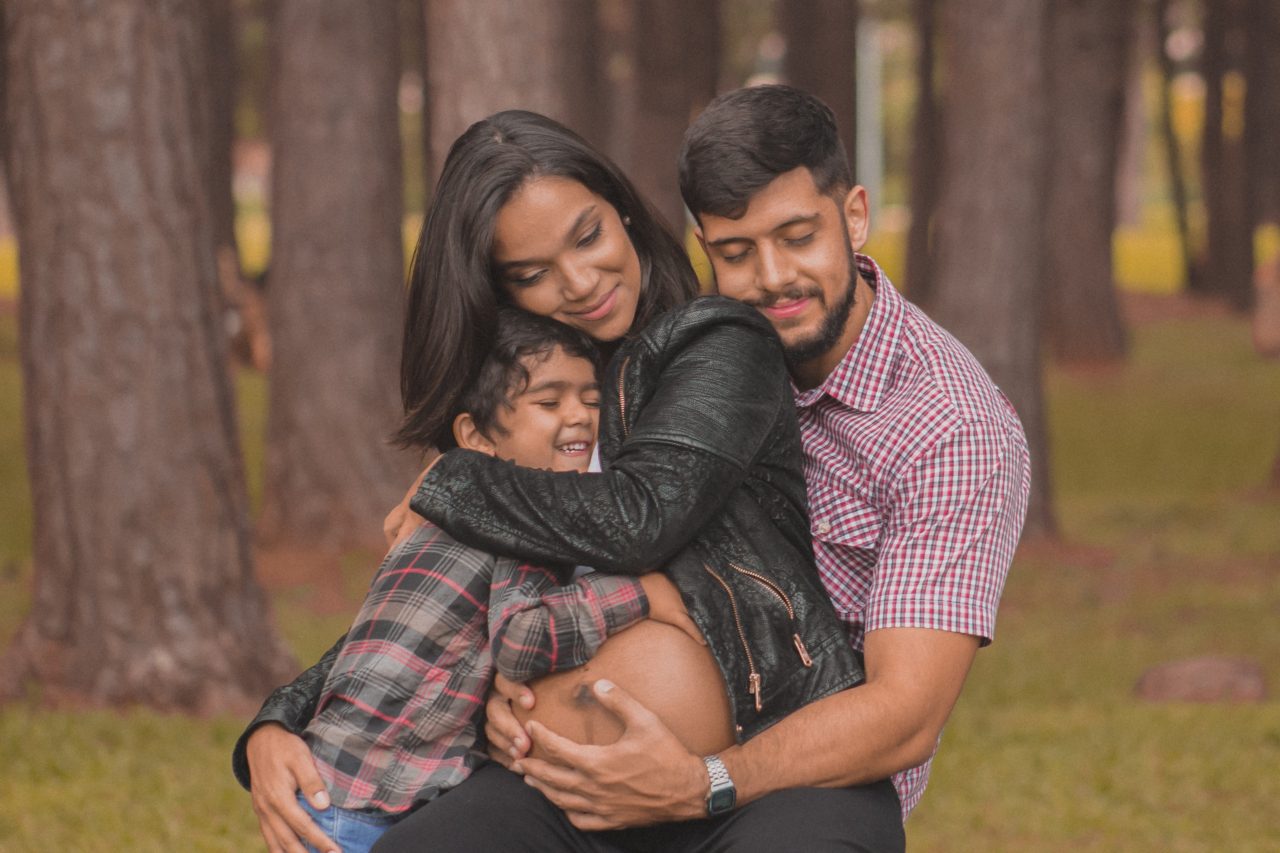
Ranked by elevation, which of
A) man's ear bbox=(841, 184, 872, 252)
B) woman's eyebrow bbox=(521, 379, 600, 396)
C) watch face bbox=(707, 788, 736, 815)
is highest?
man's ear bbox=(841, 184, 872, 252)

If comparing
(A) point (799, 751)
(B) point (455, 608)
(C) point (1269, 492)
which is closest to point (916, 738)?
(A) point (799, 751)

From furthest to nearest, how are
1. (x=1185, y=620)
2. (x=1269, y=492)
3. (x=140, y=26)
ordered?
(x=1269, y=492) < (x=1185, y=620) < (x=140, y=26)

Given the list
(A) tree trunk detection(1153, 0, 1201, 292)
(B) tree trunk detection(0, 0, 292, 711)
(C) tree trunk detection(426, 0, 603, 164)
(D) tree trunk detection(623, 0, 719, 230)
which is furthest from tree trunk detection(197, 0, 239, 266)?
(A) tree trunk detection(1153, 0, 1201, 292)

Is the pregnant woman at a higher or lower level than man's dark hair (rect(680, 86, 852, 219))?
lower

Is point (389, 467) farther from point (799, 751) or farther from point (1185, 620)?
point (799, 751)

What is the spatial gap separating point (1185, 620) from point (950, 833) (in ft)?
14.3

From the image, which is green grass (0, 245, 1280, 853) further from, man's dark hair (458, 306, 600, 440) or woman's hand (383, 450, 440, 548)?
man's dark hair (458, 306, 600, 440)

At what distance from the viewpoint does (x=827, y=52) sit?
17.7 metres

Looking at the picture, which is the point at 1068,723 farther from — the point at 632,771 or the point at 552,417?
the point at 632,771

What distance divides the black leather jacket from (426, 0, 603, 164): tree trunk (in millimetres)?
4727

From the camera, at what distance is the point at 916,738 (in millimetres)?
3217

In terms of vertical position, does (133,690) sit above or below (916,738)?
below

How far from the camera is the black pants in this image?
3.09m

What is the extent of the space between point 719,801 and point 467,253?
1.26m
